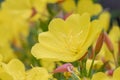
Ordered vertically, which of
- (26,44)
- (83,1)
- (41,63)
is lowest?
(26,44)

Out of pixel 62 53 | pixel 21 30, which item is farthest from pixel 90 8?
pixel 21 30

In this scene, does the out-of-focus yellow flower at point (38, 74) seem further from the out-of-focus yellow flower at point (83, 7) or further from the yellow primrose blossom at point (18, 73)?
the out-of-focus yellow flower at point (83, 7)

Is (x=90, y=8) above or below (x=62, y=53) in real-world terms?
below

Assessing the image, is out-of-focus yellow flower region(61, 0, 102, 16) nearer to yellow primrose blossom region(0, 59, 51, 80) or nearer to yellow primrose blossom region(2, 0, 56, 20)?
yellow primrose blossom region(2, 0, 56, 20)

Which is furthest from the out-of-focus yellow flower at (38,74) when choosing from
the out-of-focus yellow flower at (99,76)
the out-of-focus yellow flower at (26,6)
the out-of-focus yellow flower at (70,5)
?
the out-of-focus yellow flower at (70,5)

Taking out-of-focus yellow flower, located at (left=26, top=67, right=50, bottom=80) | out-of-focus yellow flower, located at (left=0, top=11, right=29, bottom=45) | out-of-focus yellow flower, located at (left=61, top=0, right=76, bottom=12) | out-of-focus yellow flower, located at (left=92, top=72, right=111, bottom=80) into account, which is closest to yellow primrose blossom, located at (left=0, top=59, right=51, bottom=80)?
out-of-focus yellow flower, located at (left=26, top=67, right=50, bottom=80)

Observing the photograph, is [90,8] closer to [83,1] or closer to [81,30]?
[83,1]

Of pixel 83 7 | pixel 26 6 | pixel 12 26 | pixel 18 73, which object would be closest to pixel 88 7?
pixel 83 7
